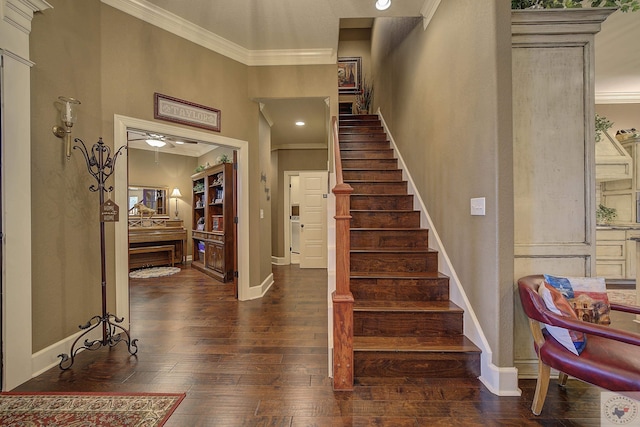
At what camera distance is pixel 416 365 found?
201 centimetres

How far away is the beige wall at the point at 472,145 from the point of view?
6.14 ft

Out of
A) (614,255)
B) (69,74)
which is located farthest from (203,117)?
(614,255)

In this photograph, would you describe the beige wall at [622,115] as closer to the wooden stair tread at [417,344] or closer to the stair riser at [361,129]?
the stair riser at [361,129]

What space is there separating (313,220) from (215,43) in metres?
3.77

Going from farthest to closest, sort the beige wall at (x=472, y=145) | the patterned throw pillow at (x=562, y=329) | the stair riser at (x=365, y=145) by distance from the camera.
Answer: the stair riser at (x=365, y=145) → the beige wall at (x=472, y=145) → the patterned throw pillow at (x=562, y=329)

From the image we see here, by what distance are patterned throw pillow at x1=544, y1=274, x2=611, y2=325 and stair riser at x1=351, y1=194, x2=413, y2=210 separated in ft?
5.77

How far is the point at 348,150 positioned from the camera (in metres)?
4.37

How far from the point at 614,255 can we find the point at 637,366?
422 cm

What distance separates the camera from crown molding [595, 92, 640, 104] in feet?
15.2

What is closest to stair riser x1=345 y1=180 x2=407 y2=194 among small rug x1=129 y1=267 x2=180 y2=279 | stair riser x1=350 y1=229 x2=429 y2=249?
stair riser x1=350 y1=229 x2=429 y2=249

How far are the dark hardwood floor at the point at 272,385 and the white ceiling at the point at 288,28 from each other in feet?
10.3

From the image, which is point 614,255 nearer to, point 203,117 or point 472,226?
point 472,226

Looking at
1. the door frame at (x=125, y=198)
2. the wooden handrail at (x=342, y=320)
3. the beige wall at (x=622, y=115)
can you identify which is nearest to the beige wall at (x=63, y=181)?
the door frame at (x=125, y=198)

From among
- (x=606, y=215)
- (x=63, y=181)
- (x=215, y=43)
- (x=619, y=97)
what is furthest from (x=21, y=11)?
(x=619, y=97)
